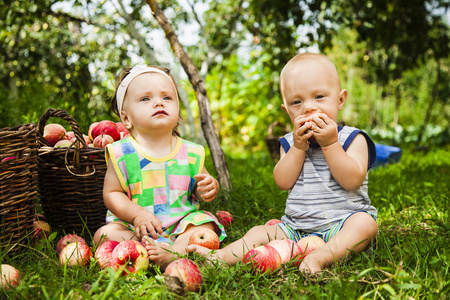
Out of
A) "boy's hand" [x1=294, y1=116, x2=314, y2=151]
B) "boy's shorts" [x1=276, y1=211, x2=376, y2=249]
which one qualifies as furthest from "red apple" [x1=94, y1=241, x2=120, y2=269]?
"boy's hand" [x1=294, y1=116, x2=314, y2=151]

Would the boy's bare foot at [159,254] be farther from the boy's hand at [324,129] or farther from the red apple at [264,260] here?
the boy's hand at [324,129]

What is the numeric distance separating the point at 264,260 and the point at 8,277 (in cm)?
97

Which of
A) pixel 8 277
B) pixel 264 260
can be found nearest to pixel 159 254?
pixel 264 260

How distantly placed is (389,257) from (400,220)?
2.61 ft

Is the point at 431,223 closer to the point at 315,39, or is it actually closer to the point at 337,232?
the point at 337,232

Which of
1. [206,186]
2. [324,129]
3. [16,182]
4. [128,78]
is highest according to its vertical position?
[128,78]

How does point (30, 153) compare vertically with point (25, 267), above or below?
above

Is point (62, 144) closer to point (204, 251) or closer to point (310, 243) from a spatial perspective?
point (204, 251)

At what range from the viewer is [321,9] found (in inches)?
184

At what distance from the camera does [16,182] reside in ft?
5.97

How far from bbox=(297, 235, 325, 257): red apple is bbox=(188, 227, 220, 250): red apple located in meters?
0.41

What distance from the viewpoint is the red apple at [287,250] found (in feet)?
5.54

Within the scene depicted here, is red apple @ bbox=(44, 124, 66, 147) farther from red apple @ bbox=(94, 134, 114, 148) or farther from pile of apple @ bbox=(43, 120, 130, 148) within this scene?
red apple @ bbox=(94, 134, 114, 148)

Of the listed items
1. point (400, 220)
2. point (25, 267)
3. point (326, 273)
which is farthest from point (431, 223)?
point (25, 267)
